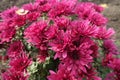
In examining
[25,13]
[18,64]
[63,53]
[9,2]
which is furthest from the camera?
[9,2]

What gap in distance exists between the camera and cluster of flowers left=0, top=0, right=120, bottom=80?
102 inches

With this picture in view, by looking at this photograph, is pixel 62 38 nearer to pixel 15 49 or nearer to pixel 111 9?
pixel 15 49

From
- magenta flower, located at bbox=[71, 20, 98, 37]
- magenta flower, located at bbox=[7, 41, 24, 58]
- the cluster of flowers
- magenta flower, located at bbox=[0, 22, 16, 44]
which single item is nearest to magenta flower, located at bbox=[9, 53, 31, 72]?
the cluster of flowers

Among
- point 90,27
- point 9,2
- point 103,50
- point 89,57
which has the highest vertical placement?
point 90,27

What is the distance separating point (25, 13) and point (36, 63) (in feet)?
1.41

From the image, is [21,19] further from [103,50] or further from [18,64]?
[103,50]

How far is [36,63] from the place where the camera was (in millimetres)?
2842

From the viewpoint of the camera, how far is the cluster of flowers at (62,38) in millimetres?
2580

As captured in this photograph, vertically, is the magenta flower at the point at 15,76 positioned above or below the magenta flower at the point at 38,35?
below

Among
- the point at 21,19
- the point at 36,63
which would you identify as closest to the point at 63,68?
the point at 36,63

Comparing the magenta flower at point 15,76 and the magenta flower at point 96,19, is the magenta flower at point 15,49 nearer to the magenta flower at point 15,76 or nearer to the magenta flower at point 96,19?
the magenta flower at point 15,76

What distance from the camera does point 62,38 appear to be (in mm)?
2580

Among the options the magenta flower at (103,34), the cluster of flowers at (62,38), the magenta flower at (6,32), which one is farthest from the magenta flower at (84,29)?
the magenta flower at (6,32)

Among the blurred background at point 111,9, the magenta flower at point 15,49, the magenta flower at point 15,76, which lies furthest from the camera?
the blurred background at point 111,9
